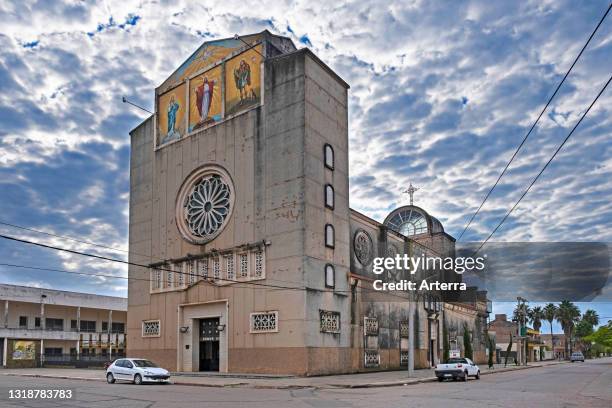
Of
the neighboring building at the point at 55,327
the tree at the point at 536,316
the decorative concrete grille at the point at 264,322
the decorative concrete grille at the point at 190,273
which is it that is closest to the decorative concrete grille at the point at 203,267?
the decorative concrete grille at the point at 190,273

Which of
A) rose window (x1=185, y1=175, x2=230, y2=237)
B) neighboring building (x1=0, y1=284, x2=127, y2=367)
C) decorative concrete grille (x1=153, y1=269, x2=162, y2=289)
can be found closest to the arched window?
rose window (x1=185, y1=175, x2=230, y2=237)

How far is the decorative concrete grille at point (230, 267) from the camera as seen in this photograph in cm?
3934

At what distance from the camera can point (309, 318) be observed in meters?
A: 35.3

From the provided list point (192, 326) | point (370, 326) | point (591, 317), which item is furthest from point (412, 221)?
point (591, 317)

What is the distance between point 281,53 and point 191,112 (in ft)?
27.5

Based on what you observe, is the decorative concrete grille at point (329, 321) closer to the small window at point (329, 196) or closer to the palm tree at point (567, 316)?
the small window at point (329, 196)

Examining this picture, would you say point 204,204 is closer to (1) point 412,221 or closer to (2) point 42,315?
(1) point 412,221

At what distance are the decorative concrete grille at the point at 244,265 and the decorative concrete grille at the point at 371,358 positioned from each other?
381 inches

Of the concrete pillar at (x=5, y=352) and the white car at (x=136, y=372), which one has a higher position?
the white car at (x=136, y=372)

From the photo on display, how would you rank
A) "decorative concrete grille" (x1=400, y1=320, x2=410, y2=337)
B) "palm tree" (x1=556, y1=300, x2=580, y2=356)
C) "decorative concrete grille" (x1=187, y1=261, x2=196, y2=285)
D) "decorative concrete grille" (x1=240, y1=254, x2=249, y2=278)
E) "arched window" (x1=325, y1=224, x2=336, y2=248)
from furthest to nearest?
1. "palm tree" (x1=556, y1=300, x2=580, y2=356)
2. "decorative concrete grille" (x1=400, y1=320, x2=410, y2=337)
3. "decorative concrete grille" (x1=187, y1=261, x2=196, y2=285)
4. "decorative concrete grille" (x1=240, y1=254, x2=249, y2=278)
5. "arched window" (x1=325, y1=224, x2=336, y2=248)

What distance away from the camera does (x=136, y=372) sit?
29.9 meters

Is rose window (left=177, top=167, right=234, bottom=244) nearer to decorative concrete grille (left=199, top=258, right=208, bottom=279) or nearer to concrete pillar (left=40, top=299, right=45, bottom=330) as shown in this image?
decorative concrete grille (left=199, top=258, right=208, bottom=279)

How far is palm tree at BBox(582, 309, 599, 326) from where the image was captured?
151m

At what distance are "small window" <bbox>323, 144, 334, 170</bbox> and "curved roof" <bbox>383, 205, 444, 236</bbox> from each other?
101ft
